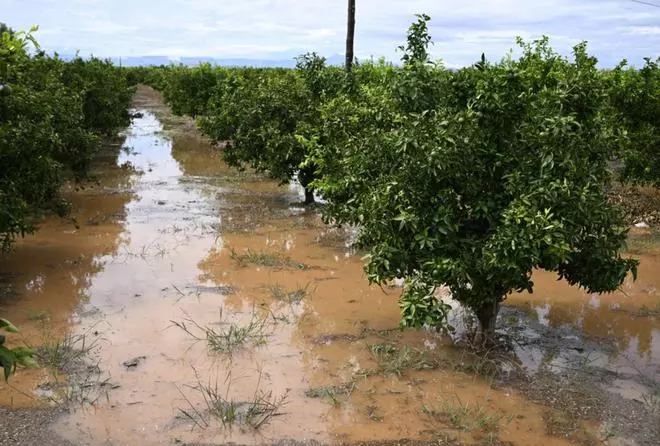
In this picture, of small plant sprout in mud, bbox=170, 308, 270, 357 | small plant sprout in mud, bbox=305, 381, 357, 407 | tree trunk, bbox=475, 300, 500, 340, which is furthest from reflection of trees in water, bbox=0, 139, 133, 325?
tree trunk, bbox=475, 300, 500, 340

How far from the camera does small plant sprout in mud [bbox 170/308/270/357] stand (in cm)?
646

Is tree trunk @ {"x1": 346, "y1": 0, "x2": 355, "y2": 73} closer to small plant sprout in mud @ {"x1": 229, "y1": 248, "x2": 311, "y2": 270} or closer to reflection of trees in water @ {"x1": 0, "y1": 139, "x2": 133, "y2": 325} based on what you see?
reflection of trees in water @ {"x1": 0, "y1": 139, "x2": 133, "y2": 325}

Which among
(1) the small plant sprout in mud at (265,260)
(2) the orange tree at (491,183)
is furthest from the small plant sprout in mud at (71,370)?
(1) the small plant sprout in mud at (265,260)

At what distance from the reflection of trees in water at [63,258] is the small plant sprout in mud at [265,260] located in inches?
75.7

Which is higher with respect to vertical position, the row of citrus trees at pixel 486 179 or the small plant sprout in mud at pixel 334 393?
the row of citrus trees at pixel 486 179

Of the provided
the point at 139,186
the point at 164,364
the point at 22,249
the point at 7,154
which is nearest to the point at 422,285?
the point at 164,364

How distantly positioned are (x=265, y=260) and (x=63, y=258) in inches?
117

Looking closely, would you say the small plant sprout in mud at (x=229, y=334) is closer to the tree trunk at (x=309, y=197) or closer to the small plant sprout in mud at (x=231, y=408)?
the small plant sprout in mud at (x=231, y=408)

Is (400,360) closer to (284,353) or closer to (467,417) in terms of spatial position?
(467,417)

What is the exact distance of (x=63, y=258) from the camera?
30.9ft

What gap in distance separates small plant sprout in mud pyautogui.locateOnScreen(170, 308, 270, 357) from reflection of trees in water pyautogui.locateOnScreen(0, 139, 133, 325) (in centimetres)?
157

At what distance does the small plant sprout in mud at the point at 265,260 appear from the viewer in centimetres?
913

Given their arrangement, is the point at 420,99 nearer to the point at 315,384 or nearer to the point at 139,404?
the point at 315,384

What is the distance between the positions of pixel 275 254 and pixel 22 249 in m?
3.81
